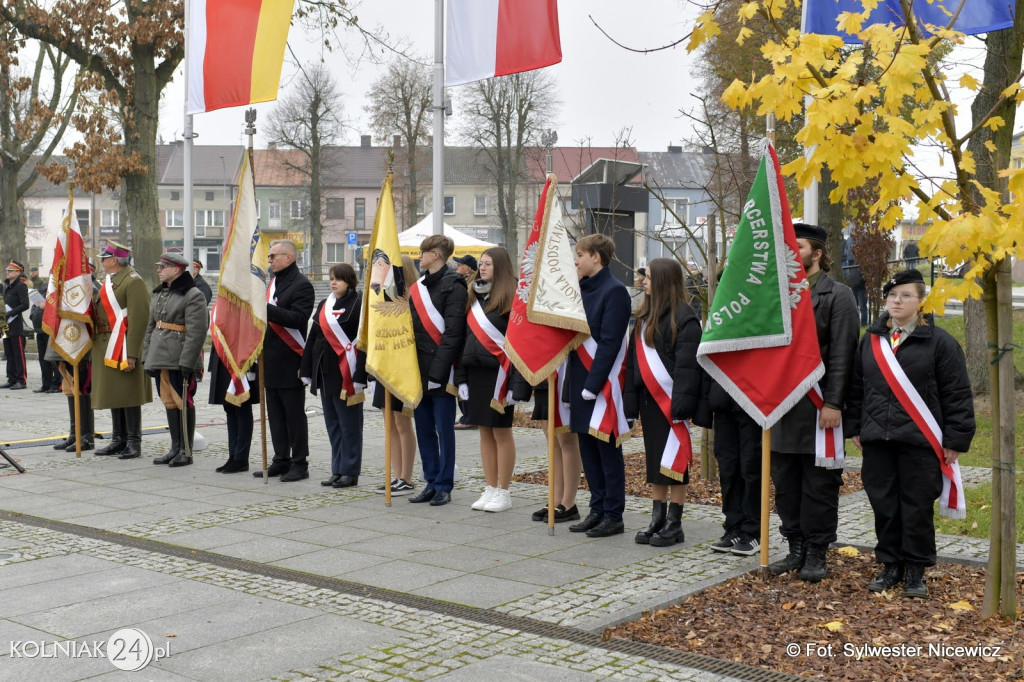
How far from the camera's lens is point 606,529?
26.4ft

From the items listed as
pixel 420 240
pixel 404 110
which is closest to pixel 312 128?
pixel 404 110

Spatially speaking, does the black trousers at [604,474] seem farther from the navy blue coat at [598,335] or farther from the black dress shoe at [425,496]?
the black dress shoe at [425,496]

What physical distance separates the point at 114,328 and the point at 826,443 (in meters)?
8.31

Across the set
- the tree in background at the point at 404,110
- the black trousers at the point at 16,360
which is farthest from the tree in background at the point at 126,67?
the tree in background at the point at 404,110

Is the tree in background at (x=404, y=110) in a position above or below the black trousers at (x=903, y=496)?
above

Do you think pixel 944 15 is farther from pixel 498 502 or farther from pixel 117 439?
pixel 117 439

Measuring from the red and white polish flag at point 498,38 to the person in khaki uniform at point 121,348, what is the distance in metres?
4.20

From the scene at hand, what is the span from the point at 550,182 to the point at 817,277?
210 centimetres

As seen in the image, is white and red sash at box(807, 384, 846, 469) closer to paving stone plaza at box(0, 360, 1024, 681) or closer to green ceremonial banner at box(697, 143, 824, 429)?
green ceremonial banner at box(697, 143, 824, 429)

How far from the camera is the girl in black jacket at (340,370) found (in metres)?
10.2

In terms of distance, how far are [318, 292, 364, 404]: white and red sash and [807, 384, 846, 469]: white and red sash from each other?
4728 millimetres

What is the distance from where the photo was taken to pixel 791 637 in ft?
18.2

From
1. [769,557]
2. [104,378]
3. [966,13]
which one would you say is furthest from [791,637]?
[104,378]

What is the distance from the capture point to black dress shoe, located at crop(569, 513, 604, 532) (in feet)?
27.0
